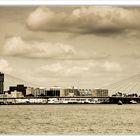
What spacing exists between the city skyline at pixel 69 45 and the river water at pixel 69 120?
27 cm

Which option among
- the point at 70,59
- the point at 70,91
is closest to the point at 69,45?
the point at 70,59

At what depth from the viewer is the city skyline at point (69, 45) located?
3068mm

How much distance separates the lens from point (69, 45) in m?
3.09

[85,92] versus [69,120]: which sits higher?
[85,92]

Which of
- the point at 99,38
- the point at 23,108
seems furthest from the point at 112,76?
the point at 23,108

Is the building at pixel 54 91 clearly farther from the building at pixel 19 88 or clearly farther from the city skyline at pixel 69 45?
the building at pixel 19 88

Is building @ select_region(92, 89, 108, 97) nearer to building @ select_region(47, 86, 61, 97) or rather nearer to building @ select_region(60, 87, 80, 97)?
building @ select_region(60, 87, 80, 97)

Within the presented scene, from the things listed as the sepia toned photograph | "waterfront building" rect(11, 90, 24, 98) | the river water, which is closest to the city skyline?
the sepia toned photograph

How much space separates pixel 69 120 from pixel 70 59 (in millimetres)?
618

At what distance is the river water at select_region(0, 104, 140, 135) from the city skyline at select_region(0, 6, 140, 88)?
271mm

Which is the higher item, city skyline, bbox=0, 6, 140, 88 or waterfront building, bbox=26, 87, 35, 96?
city skyline, bbox=0, 6, 140, 88

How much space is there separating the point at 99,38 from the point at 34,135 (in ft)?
3.80

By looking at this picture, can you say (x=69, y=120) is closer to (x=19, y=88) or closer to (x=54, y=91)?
(x=54, y=91)

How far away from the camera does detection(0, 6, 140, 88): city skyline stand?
3.07m
